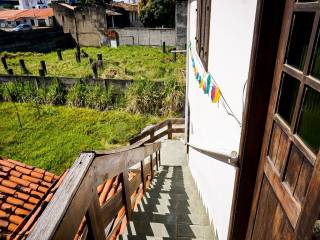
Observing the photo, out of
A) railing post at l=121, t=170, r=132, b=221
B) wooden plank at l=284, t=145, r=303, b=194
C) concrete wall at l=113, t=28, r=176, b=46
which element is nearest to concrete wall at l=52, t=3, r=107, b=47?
concrete wall at l=113, t=28, r=176, b=46

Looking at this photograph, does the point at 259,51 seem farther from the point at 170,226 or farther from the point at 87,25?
the point at 87,25

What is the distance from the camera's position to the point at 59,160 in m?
8.95

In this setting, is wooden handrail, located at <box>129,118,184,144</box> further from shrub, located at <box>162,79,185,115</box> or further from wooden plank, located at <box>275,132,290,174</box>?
wooden plank, located at <box>275,132,290,174</box>

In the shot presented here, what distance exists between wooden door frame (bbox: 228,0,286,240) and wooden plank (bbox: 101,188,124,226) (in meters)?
1.07

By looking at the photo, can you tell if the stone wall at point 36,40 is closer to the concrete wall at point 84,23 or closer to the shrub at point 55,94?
the concrete wall at point 84,23

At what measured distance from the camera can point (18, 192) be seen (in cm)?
401

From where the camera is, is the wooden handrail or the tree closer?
the wooden handrail

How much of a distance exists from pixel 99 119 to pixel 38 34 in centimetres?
1670

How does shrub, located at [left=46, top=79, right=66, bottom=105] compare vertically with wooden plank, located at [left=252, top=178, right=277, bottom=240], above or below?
below

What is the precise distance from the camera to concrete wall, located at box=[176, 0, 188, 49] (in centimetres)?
1883

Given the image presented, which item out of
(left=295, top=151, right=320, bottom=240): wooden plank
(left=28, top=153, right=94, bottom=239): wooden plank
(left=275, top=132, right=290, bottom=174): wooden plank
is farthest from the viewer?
(left=275, top=132, right=290, bottom=174): wooden plank

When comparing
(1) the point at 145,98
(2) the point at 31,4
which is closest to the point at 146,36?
(1) the point at 145,98

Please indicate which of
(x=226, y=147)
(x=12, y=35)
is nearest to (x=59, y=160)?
(x=226, y=147)

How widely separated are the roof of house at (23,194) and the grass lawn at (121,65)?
899cm
